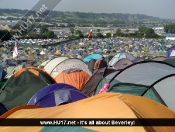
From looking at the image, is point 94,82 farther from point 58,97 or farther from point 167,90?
point 167,90

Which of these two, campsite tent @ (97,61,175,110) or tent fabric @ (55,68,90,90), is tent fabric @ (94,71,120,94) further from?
tent fabric @ (55,68,90,90)

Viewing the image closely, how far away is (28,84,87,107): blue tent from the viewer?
4.81 metres

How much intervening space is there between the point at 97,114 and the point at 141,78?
9.34ft

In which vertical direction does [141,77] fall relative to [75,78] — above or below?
above

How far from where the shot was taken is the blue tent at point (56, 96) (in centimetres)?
481

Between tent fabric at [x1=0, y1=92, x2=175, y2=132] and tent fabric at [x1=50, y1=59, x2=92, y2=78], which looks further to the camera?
tent fabric at [x1=50, y1=59, x2=92, y2=78]

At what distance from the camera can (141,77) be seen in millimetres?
5449

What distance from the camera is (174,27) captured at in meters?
104

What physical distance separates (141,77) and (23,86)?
2.71m

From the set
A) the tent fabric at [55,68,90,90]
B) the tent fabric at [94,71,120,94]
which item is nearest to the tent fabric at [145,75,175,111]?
the tent fabric at [94,71,120,94]

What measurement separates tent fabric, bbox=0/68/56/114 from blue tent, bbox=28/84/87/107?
58.1 inches

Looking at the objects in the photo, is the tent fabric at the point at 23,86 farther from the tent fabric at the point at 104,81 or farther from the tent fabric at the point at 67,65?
the tent fabric at the point at 67,65

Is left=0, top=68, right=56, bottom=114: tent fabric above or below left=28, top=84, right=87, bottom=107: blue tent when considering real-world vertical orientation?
below

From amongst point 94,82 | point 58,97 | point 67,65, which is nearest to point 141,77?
point 58,97
